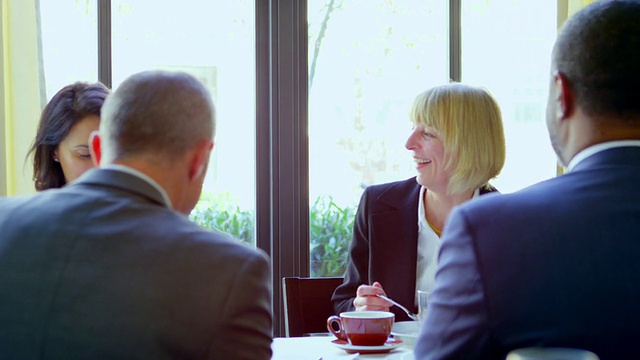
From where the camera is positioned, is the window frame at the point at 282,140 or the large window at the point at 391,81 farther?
the large window at the point at 391,81

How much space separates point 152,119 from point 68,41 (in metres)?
2.36

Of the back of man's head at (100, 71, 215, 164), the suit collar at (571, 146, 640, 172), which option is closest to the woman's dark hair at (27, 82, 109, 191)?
the back of man's head at (100, 71, 215, 164)

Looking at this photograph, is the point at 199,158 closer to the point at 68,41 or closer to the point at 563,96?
the point at 563,96

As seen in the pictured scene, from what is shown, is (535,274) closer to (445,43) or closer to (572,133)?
(572,133)

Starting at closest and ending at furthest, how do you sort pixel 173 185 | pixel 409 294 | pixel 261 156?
pixel 173 185 < pixel 409 294 < pixel 261 156

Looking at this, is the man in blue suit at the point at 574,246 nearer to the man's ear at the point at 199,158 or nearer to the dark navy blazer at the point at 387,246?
the man's ear at the point at 199,158

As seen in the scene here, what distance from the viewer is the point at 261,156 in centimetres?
402

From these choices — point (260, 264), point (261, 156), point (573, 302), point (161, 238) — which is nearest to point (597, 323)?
point (573, 302)

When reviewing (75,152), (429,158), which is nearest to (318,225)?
(429,158)

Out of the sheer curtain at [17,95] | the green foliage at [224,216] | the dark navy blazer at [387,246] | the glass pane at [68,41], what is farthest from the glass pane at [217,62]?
the dark navy blazer at [387,246]

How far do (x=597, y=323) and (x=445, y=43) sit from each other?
3106 mm

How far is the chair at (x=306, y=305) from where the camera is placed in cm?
297

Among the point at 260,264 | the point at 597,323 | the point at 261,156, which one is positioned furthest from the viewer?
the point at 261,156

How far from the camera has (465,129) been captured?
3.13 meters
